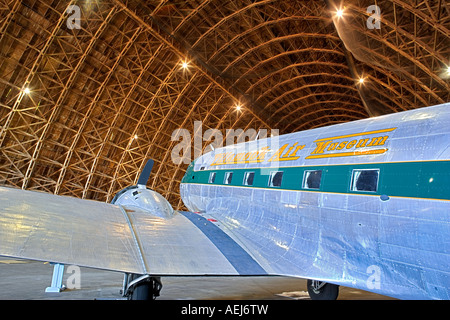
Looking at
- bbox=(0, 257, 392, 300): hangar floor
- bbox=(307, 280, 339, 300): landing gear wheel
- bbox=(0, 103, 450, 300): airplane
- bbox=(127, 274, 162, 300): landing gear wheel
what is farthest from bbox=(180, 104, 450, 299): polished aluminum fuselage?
bbox=(0, 257, 392, 300): hangar floor

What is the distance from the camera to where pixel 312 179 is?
6.28m

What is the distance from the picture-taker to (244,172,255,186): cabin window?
8.54m

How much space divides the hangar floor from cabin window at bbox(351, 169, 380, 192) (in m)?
5.83

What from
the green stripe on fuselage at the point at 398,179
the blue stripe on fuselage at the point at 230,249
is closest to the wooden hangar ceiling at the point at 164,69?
the green stripe on fuselage at the point at 398,179

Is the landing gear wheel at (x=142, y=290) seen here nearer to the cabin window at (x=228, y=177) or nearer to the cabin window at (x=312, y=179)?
the cabin window at (x=312, y=179)

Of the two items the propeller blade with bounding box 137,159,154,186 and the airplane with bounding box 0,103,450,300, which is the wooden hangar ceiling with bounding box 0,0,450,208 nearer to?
the propeller blade with bounding box 137,159,154,186

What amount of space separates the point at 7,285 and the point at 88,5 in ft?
57.2

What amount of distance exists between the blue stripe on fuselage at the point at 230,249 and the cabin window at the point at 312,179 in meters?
1.86

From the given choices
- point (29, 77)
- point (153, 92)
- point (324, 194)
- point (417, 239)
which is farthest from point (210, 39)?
point (417, 239)

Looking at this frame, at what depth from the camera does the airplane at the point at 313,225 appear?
4410 millimetres

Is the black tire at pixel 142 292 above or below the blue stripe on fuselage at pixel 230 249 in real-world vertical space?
below

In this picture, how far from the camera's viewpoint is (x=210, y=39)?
26.2 metres

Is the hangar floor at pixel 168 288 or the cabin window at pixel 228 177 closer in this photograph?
the hangar floor at pixel 168 288
